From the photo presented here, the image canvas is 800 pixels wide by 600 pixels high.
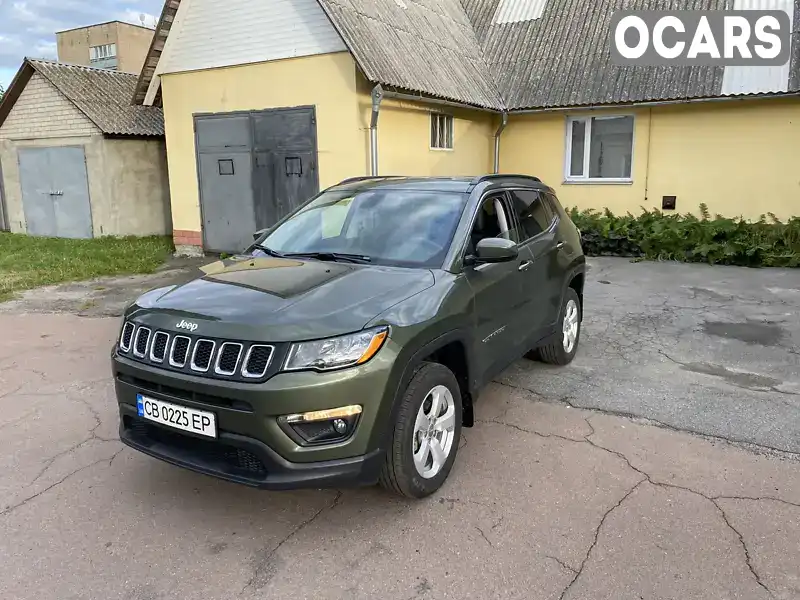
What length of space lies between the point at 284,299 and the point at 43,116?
15685 millimetres

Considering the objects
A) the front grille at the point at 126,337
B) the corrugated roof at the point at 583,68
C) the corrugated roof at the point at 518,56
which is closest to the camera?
the front grille at the point at 126,337

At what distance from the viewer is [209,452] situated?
3168 millimetres

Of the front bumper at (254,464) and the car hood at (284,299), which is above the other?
the car hood at (284,299)

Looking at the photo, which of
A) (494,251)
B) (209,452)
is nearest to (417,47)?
(494,251)

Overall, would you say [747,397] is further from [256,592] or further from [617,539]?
[256,592]

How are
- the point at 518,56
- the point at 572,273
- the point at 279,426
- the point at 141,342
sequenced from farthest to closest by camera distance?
1. the point at 518,56
2. the point at 572,273
3. the point at 141,342
4. the point at 279,426

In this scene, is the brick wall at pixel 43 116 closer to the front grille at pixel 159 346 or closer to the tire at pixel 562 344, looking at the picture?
the tire at pixel 562 344

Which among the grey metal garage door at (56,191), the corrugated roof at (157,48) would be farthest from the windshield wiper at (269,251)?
the grey metal garage door at (56,191)

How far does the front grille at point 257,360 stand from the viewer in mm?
2977

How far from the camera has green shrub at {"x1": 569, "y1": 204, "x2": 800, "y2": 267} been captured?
1105cm

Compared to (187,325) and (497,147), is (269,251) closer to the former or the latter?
(187,325)

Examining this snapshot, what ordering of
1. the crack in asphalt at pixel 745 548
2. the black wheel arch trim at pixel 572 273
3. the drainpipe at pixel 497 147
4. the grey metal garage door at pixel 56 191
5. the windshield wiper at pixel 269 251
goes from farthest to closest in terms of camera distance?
1. the grey metal garage door at pixel 56 191
2. the drainpipe at pixel 497 147
3. the black wheel arch trim at pixel 572 273
4. the windshield wiper at pixel 269 251
5. the crack in asphalt at pixel 745 548
